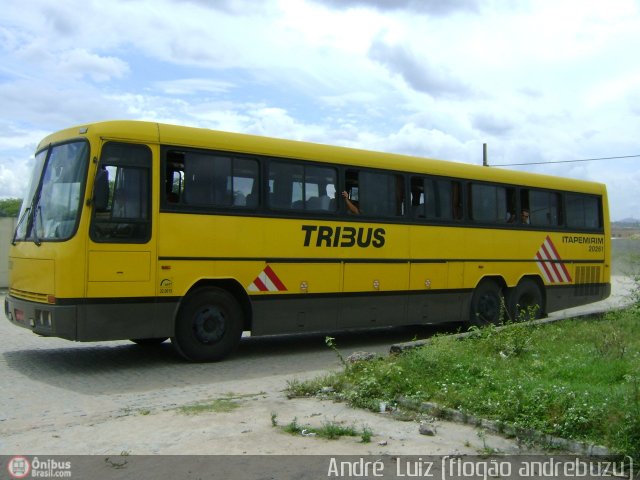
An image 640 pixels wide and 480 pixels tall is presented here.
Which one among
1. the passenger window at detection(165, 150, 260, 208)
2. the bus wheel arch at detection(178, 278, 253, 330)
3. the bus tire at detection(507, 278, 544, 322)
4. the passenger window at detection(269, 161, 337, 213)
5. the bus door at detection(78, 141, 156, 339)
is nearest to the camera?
the bus door at detection(78, 141, 156, 339)

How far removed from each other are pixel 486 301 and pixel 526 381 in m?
6.98

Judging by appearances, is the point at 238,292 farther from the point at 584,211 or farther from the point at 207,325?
the point at 584,211

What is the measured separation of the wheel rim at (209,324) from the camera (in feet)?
31.9

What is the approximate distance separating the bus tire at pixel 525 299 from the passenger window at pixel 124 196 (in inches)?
316

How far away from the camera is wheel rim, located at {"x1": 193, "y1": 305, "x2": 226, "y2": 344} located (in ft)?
31.9

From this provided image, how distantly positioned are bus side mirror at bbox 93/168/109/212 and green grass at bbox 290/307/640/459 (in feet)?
11.3

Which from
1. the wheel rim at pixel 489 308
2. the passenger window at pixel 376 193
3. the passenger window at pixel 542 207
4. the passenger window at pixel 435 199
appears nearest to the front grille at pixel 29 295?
the passenger window at pixel 376 193

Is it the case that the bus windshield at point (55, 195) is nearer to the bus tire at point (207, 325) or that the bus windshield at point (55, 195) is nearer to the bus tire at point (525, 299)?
the bus tire at point (207, 325)

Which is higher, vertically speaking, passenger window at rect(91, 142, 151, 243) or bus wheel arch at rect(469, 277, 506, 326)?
passenger window at rect(91, 142, 151, 243)

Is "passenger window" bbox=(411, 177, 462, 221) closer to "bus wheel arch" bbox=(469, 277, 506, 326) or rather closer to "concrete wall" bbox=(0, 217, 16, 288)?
"bus wheel arch" bbox=(469, 277, 506, 326)

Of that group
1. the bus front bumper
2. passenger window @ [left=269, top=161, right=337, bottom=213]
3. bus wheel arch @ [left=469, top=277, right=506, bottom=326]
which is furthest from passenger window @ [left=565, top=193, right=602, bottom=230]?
the bus front bumper

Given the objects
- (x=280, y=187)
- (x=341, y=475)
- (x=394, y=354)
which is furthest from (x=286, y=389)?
(x=280, y=187)

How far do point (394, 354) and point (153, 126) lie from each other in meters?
4.42

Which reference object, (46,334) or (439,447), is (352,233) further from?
(439,447)
